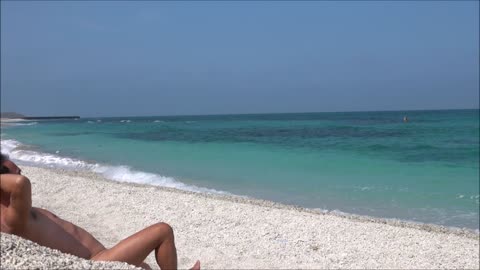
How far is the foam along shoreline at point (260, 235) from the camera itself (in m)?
6.59

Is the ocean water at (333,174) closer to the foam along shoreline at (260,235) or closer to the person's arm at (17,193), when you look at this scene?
the foam along shoreline at (260,235)

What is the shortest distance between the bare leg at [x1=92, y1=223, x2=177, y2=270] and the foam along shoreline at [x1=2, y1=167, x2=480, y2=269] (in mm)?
2431

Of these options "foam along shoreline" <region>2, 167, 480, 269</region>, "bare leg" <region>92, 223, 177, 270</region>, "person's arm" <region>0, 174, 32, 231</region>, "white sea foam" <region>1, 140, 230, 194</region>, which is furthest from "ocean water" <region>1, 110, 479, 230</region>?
"person's arm" <region>0, 174, 32, 231</region>

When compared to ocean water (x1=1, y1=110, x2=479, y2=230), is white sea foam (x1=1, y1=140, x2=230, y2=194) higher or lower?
higher

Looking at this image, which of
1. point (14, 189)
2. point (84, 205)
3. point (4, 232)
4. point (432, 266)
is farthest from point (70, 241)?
point (84, 205)

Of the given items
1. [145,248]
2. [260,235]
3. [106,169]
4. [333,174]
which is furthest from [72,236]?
[333,174]

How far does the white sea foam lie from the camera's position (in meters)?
14.4

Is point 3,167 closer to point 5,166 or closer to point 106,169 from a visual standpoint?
point 5,166

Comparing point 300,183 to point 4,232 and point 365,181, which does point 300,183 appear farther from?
point 4,232

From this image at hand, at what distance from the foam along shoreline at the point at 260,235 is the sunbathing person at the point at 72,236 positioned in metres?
2.38

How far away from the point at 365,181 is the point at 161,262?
1297cm

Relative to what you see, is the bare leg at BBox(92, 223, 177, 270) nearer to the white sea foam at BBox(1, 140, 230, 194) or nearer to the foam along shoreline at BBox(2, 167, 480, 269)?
the foam along shoreline at BBox(2, 167, 480, 269)

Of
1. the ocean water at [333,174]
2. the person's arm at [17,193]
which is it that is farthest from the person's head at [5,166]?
the ocean water at [333,174]

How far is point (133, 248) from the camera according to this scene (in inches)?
143
